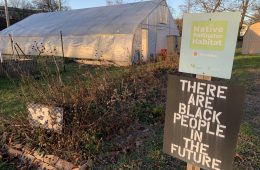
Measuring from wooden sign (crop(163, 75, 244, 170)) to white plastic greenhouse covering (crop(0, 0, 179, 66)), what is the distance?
11.2 m

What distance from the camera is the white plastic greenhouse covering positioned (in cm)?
1514

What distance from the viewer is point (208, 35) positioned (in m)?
2.33

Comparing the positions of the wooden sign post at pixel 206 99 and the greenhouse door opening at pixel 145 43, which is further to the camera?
the greenhouse door opening at pixel 145 43

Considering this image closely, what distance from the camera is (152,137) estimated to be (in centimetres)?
450

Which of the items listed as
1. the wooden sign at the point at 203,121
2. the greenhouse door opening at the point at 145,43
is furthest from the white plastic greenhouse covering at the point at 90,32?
the wooden sign at the point at 203,121

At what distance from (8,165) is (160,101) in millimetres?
3755

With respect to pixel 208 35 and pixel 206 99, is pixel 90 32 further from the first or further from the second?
pixel 206 99

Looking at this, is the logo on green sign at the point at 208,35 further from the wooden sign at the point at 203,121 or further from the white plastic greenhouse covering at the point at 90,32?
the white plastic greenhouse covering at the point at 90,32

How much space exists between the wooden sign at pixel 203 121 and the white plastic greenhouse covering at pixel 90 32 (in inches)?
442

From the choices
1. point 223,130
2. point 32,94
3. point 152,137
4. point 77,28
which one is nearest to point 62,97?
point 32,94

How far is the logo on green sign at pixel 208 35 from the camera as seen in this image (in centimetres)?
223

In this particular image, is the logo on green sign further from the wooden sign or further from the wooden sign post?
the wooden sign

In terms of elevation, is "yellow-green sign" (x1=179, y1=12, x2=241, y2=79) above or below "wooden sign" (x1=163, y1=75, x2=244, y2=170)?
above

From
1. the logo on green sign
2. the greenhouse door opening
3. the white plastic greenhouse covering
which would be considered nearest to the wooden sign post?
the logo on green sign
